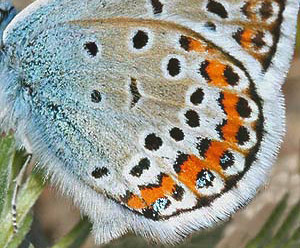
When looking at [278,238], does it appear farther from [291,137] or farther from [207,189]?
[291,137]

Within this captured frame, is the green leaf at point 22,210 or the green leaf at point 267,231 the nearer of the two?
the green leaf at point 22,210

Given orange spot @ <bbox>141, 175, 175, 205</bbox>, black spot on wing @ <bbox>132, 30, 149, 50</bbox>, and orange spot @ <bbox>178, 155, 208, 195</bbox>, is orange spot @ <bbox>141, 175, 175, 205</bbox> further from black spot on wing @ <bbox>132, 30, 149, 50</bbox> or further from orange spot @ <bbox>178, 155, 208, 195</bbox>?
black spot on wing @ <bbox>132, 30, 149, 50</bbox>

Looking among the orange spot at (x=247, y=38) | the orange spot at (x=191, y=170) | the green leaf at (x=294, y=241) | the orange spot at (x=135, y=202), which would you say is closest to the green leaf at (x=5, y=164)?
the orange spot at (x=135, y=202)

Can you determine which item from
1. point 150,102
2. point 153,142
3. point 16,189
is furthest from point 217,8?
point 16,189

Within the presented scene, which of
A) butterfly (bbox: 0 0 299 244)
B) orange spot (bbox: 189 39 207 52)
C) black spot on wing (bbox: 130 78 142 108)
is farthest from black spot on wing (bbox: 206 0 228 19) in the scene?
black spot on wing (bbox: 130 78 142 108)

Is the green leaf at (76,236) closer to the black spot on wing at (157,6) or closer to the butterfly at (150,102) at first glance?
the butterfly at (150,102)

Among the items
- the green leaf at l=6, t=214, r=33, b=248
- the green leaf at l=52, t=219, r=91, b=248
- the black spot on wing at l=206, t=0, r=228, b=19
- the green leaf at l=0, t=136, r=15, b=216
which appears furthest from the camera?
the green leaf at l=52, t=219, r=91, b=248
